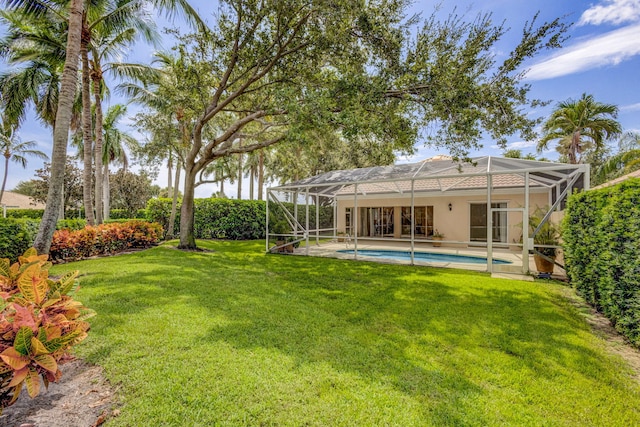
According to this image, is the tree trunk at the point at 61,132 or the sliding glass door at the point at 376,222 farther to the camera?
the sliding glass door at the point at 376,222

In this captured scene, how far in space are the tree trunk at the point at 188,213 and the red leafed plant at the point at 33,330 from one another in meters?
9.88

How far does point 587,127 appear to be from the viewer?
52.4ft

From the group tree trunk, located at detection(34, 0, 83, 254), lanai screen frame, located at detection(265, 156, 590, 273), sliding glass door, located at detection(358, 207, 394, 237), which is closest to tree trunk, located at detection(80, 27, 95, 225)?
tree trunk, located at detection(34, 0, 83, 254)

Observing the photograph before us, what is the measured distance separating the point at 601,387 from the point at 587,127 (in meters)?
18.9

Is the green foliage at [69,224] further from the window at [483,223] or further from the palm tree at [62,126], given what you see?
the window at [483,223]

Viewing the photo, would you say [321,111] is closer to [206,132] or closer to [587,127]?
[206,132]

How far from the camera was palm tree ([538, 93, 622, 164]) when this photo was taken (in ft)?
50.9

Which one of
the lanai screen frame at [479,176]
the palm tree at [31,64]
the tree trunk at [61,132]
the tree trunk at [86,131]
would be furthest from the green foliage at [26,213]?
the lanai screen frame at [479,176]

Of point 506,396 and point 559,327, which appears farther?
point 559,327

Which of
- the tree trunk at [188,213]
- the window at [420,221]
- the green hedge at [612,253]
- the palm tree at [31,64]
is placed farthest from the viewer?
the window at [420,221]

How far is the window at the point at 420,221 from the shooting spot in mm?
16484

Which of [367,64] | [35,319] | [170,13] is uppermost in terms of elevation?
[170,13]

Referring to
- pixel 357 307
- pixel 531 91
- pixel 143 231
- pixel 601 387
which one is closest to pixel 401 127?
pixel 531 91

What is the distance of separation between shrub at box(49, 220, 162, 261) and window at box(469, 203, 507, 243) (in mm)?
15779
